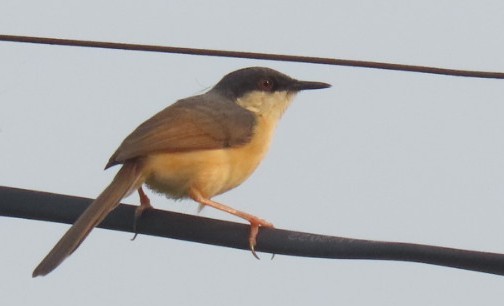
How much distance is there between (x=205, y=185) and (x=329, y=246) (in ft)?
8.51

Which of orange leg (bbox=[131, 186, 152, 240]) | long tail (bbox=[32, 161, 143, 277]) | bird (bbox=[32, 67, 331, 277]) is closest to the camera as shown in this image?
long tail (bbox=[32, 161, 143, 277])

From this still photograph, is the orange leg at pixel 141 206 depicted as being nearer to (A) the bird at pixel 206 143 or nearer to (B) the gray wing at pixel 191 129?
(A) the bird at pixel 206 143

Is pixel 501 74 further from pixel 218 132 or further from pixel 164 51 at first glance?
pixel 218 132

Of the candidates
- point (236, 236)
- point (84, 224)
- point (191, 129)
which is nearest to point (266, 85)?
point (191, 129)

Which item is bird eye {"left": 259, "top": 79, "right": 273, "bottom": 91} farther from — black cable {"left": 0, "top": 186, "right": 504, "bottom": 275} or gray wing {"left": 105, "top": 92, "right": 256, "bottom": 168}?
black cable {"left": 0, "top": 186, "right": 504, "bottom": 275}

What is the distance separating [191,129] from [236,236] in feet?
7.30

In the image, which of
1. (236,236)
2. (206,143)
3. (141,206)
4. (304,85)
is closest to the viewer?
(236,236)

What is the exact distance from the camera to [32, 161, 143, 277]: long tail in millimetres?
5535

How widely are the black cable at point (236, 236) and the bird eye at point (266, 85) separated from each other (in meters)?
2.85

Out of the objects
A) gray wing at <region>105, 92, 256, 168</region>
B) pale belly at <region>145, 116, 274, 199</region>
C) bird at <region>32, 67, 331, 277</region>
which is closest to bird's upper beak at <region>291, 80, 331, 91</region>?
bird at <region>32, 67, 331, 277</region>

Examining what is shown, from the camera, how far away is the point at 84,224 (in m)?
5.82

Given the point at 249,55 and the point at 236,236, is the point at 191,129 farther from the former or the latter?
the point at 236,236

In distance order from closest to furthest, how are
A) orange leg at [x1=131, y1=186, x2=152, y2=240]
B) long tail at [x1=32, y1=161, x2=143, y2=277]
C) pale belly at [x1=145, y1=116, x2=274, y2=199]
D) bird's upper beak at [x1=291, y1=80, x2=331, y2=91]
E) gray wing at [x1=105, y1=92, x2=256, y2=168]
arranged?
1. long tail at [x1=32, y1=161, x2=143, y2=277]
2. orange leg at [x1=131, y1=186, x2=152, y2=240]
3. gray wing at [x1=105, y1=92, x2=256, y2=168]
4. pale belly at [x1=145, y1=116, x2=274, y2=199]
5. bird's upper beak at [x1=291, y1=80, x2=331, y2=91]

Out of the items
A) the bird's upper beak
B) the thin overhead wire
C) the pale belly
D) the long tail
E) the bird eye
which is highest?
the thin overhead wire
